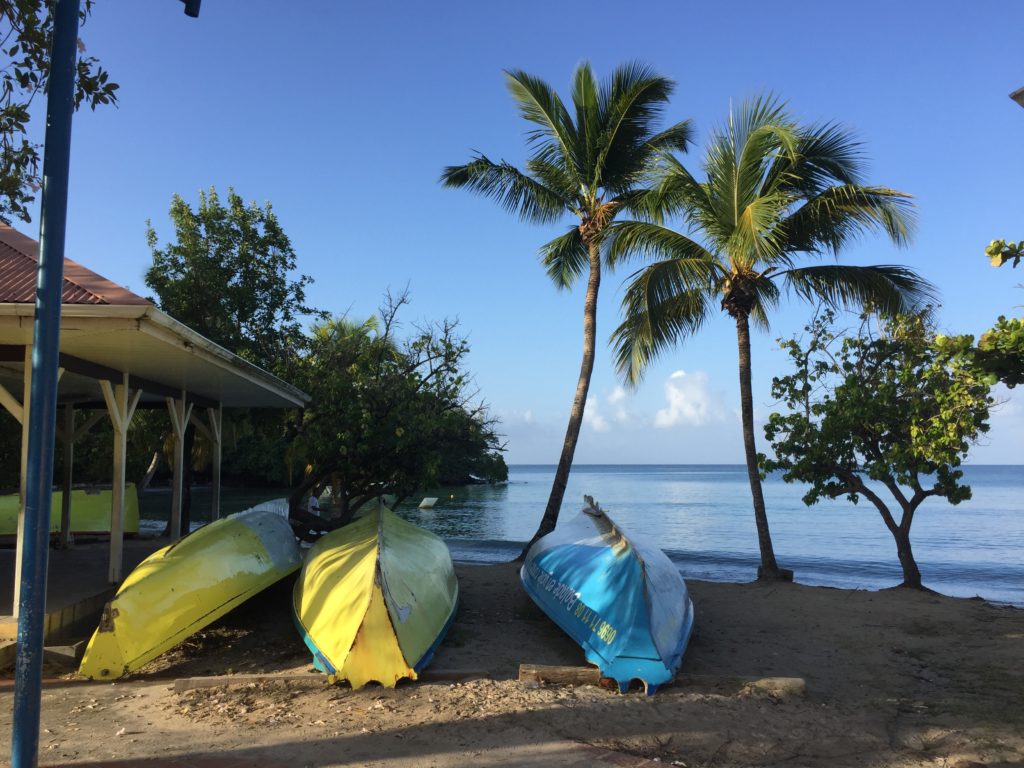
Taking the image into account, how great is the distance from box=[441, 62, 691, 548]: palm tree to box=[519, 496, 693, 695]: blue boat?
4.51 meters

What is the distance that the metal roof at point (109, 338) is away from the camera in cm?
556

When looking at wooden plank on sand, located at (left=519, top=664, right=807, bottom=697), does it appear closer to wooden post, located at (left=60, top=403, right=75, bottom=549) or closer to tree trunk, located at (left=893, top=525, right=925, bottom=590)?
tree trunk, located at (left=893, top=525, right=925, bottom=590)

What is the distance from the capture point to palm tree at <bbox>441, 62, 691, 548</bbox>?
12.5 meters

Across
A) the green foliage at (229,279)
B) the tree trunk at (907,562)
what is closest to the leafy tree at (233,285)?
the green foliage at (229,279)

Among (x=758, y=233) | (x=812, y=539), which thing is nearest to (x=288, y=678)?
(x=758, y=233)

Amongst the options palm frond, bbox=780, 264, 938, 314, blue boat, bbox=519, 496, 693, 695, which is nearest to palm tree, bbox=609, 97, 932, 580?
palm frond, bbox=780, 264, 938, 314

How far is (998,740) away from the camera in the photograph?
Answer: 4.93m

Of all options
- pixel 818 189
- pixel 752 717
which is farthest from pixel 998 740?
pixel 818 189

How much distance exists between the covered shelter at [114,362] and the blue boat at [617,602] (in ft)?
13.4

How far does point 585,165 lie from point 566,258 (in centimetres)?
194

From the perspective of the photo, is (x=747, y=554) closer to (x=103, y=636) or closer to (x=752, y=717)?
(x=752, y=717)

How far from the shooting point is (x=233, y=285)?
1469cm

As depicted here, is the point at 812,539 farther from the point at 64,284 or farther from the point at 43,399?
the point at 43,399

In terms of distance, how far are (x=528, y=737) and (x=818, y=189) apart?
402 inches
